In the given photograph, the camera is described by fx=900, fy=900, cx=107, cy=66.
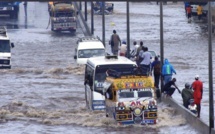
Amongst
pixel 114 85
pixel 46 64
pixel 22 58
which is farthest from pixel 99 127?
pixel 22 58

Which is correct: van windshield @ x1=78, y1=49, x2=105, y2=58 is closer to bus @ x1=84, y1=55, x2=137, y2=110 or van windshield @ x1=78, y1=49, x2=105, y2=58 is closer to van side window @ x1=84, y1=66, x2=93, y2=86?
van side window @ x1=84, y1=66, x2=93, y2=86

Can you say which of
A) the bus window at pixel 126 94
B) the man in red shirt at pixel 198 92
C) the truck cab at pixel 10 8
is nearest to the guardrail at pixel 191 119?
the man in red shirt at pixel 198 92

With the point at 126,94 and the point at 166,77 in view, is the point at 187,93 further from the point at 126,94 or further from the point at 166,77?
the point at 166,77

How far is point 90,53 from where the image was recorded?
42844mm

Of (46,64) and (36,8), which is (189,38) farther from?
(36,8)

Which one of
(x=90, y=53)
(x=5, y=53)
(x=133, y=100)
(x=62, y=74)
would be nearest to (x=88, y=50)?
(x=90, y=53)

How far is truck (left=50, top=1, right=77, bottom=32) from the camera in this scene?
65250mm

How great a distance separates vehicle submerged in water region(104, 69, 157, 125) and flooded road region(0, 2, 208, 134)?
11.7 inches

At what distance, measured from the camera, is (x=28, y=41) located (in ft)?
197

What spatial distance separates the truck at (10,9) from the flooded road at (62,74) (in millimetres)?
682

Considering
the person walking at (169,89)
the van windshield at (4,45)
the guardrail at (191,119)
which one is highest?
the van windshield at (4,45)

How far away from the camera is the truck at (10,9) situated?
76.6 m

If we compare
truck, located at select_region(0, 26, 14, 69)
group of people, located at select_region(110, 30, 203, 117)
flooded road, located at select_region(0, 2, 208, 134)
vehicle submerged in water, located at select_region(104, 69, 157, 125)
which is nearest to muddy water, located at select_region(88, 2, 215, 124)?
flooded road, located at select_region(0, 2, 208, 134)

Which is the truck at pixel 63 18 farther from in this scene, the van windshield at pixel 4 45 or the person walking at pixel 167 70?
the person walking at pixel 167 70
